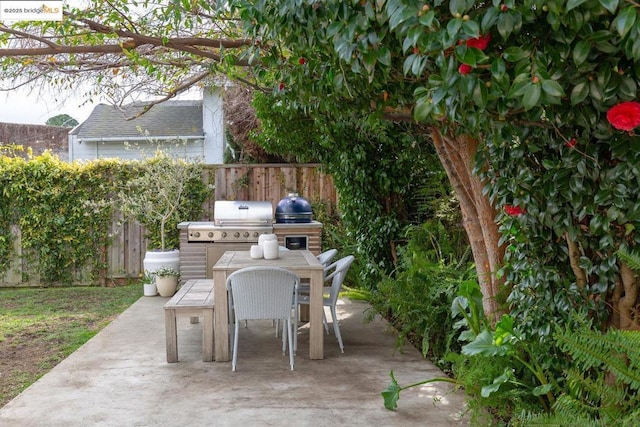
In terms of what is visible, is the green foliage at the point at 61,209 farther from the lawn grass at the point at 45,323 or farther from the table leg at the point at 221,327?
the table leg at the point at 221,327

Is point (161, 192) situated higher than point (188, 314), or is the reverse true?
point (161, 192)

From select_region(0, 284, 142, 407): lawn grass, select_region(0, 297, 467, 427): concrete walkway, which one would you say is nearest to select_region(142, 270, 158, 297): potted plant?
select_region(0, 284, 142, 407): lawn grass

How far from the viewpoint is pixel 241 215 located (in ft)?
25.7

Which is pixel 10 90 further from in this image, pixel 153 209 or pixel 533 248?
pixel 533 248

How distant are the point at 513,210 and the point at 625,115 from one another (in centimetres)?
91

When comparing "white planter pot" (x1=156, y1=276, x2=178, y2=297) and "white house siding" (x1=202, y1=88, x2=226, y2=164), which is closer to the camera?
"white planter pot" (x1=156, y1=276, x2=178, y2=297)

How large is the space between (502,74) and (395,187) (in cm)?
487

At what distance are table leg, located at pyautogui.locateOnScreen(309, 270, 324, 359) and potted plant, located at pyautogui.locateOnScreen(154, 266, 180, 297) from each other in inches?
139

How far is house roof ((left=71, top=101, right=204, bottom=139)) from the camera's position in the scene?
41.8 ft

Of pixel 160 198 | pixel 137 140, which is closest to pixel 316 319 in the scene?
pixel 160 198

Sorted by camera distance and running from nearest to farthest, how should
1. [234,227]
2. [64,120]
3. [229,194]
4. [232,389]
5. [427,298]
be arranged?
1. [232,389]
2. [427,298]
3. [234,227]
4. [229,194]
5. [64,120]

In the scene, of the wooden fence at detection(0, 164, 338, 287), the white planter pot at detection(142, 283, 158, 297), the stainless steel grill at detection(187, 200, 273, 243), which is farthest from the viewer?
the wooden fence at detection(0, 164, 338, 287)

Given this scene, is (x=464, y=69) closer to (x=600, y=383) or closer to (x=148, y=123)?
(x=600, y=383)

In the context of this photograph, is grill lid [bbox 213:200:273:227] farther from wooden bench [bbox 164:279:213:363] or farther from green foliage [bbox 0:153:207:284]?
wooden bench [bbox 164:279:213:363]
